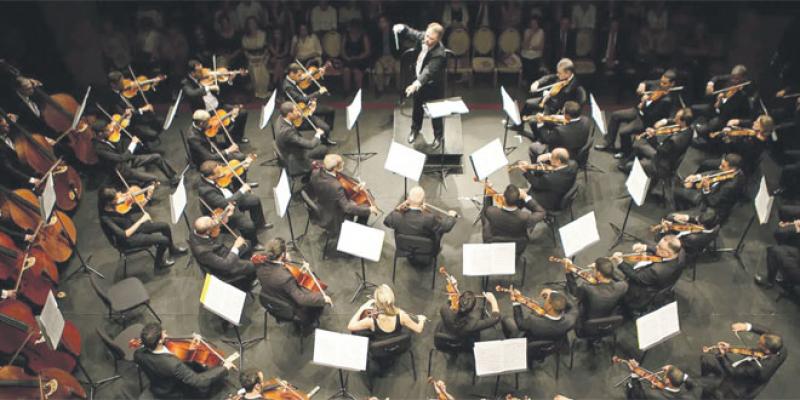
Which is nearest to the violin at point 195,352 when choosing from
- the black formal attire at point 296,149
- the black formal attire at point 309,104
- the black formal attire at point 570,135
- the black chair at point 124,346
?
the black chair at point 124,346

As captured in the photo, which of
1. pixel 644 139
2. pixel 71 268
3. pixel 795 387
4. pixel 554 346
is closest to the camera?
pixel 554 346

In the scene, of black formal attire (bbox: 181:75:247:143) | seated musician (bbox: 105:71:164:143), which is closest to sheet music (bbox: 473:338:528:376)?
black formal attire (bbox: 181:75:247:143)

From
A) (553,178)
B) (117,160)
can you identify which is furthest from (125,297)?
(553,178)

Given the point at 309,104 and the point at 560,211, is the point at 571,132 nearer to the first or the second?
the point at 560,211

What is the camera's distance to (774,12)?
1038cm

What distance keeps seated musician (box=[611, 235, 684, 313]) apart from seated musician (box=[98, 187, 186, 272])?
5.52 meters

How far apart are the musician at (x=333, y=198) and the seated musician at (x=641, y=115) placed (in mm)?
4274

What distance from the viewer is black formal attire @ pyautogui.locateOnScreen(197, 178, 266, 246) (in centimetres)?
751

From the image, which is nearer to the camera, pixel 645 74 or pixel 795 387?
pixel 795 387

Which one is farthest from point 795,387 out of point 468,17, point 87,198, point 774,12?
point 87,198

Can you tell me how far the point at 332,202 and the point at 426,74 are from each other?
236cm

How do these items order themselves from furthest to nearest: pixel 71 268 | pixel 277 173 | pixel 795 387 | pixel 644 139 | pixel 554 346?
1. pixel 277 173
2. pixel 644 139
3. pixel 71 268
4. pixel 795 387
5. pixel 554 346

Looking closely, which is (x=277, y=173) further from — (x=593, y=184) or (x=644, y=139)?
(x=644, y=139)

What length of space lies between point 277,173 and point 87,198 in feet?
9.22
